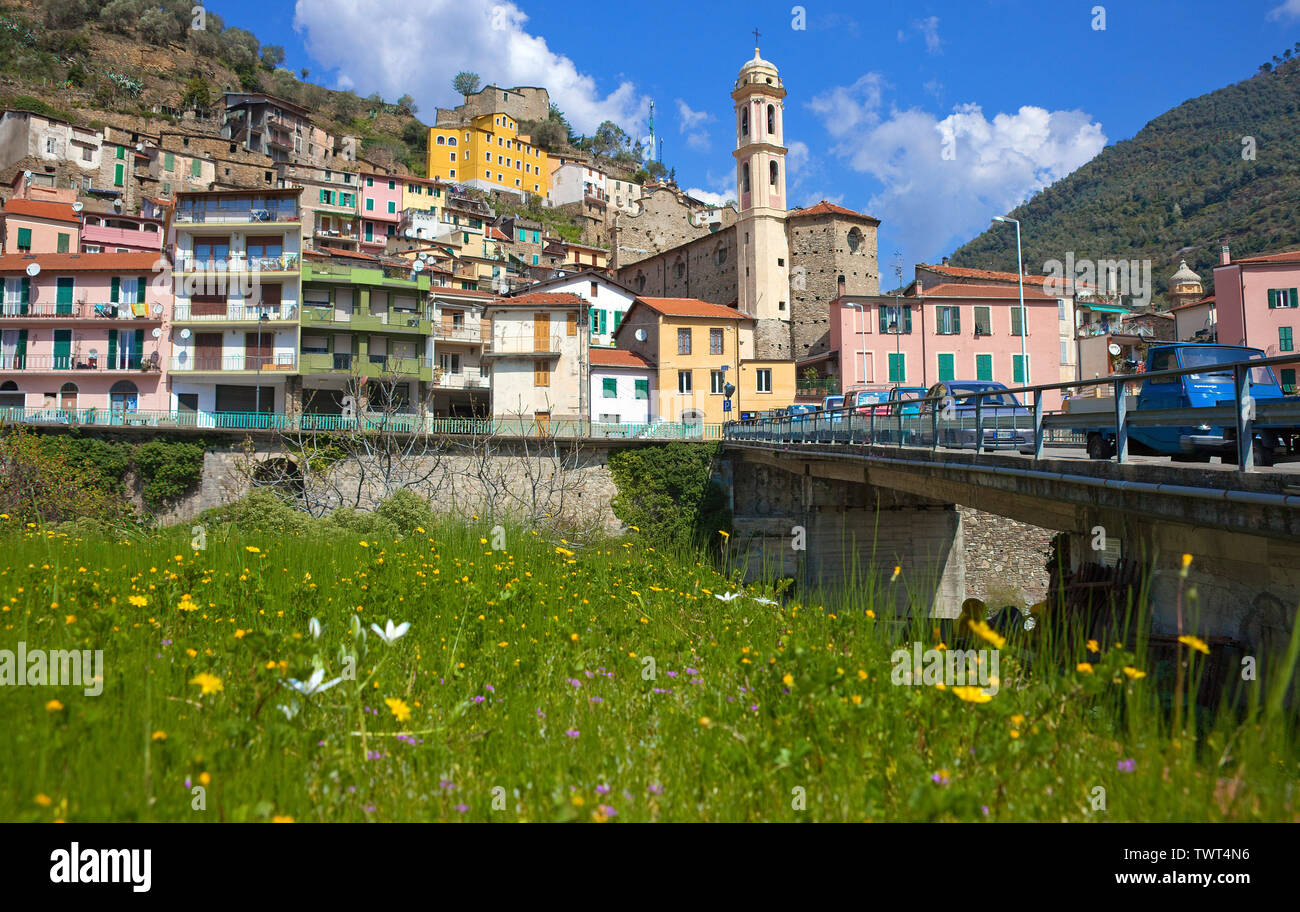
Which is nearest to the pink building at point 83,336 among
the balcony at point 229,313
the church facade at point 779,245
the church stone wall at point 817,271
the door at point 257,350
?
the balcony at point 229,313

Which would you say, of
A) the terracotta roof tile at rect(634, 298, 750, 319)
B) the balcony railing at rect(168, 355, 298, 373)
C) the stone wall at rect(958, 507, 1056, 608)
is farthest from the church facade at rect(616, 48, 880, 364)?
the balcony railing at rect(168, 355, 298, 373)

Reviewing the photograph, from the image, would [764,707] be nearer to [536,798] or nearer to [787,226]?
[536,798]

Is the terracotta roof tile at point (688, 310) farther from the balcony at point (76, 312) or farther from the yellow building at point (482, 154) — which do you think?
the yellow building at point (482, 154)

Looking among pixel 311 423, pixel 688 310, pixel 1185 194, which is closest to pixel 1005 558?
pixel 688 310

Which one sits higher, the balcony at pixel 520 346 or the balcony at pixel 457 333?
the balcony at pixel 457 333

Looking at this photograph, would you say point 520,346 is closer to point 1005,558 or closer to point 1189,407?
point 1005,558

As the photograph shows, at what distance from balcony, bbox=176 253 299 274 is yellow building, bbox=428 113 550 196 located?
235 feet

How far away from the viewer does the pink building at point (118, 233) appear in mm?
52750

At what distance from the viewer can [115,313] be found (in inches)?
1603

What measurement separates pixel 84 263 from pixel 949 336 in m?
51.9

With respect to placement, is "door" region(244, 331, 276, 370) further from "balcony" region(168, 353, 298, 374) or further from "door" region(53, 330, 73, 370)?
"door" region(53, 330, 73, 370)

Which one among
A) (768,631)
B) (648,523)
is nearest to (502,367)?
(648,523)

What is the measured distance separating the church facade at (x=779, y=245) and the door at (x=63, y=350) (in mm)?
42701
